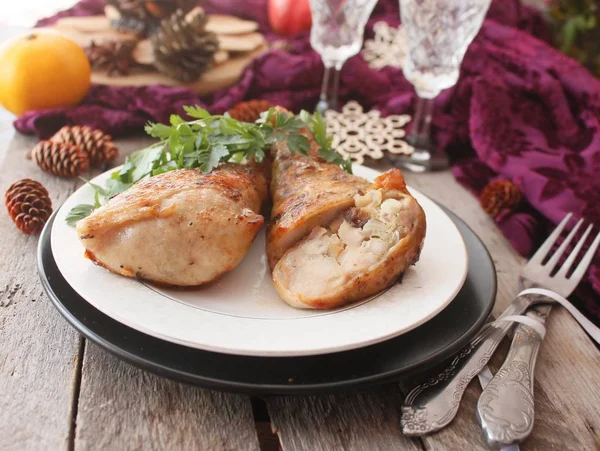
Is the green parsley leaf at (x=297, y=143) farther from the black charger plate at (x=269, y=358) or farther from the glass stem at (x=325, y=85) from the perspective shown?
the glass stem at (x=325, y=85)

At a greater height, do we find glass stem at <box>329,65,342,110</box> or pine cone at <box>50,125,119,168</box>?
pine cone at <box>50,125,119,168</box>

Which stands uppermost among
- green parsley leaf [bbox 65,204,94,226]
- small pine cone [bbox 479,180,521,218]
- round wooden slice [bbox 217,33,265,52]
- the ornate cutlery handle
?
green parsley leaf [bbox 65,204,94,226]

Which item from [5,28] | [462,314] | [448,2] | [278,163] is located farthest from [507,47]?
[5,28]

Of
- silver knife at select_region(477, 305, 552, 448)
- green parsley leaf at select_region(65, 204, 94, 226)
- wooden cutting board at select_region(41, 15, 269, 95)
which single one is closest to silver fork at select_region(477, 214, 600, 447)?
silver knife at select_region(477, 305, 552, 448)

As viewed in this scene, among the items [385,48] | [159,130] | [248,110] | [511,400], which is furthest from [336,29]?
[511,400]

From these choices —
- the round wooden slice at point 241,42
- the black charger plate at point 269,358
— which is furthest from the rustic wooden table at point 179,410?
the round wooden slice at point 241,42

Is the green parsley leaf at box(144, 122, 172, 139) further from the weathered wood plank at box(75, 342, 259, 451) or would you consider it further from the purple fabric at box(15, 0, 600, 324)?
the purple fabric at box(15, 0, 600, 324)

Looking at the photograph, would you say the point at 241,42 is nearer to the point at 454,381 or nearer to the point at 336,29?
the point at 336,29
